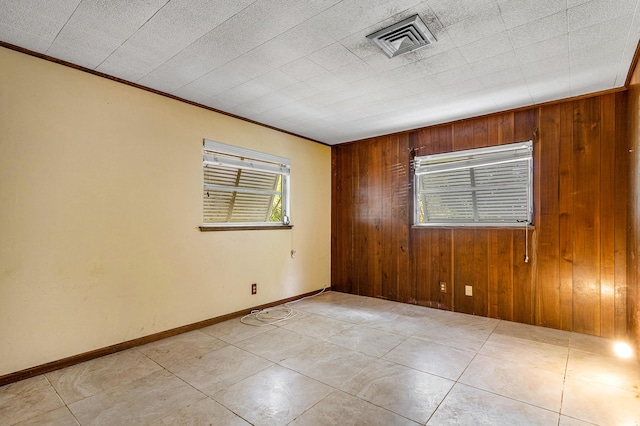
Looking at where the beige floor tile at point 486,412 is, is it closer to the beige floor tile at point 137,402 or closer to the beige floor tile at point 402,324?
the beige floor tile at point 402,324

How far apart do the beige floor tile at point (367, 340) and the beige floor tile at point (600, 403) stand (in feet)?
3.97

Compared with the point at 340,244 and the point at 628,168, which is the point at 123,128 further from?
the point at 628,168

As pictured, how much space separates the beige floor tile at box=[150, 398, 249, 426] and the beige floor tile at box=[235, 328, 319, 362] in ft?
2.27

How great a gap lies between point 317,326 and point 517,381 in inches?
69.7

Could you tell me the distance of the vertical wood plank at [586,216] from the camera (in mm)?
2959

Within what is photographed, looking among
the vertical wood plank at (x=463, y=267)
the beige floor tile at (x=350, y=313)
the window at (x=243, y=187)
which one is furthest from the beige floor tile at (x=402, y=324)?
the window at (x=243, y=187)

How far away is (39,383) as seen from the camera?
215 centimetres

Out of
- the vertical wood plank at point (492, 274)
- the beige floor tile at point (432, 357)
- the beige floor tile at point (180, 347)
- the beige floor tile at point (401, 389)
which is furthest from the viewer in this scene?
the vertical wood plank at point (492, 274)

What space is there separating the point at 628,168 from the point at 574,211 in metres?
0.53

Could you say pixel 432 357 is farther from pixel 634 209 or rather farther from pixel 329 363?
pixel 634 209

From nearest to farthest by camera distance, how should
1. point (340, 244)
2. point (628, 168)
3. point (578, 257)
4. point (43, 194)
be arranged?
1. point (43, 194)
2. point (628, 168)
3. point (578, 257)
4. point (340, 244)

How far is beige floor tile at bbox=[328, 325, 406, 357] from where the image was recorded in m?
2.71

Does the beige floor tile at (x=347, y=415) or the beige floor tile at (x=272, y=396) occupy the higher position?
the beige floor tile at (x=347, y=415)

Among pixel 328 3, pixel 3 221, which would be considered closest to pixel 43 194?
pixel 3 221
